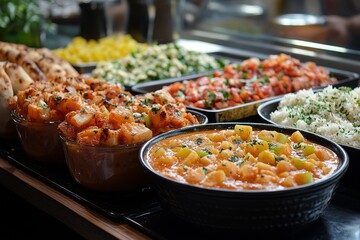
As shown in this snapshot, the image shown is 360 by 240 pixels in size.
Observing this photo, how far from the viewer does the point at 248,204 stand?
1394mm

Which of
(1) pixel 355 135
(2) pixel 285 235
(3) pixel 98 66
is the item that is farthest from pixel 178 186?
(3) pixel 98 66

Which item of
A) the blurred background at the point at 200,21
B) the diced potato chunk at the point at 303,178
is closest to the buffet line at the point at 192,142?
the diced potato chunk at the point at 303,178

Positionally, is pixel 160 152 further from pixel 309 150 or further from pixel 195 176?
pixel 309 150


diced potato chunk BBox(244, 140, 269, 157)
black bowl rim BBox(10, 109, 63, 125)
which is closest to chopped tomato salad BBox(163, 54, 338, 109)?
black bowl rim BBox(10, 109, 63, 125)

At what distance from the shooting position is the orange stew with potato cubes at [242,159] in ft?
4.79

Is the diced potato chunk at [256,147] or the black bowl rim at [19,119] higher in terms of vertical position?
the diced potato chunk at [256,147]

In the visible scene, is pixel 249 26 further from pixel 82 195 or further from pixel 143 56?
pixel 82 195

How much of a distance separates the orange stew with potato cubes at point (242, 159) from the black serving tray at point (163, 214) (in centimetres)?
14

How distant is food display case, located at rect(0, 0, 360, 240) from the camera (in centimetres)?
158

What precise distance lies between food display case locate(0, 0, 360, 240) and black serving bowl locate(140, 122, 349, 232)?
40 millimetres

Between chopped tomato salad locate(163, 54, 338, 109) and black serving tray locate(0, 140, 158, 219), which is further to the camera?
chopped tomato salad locate(163, 54, 338, 109)

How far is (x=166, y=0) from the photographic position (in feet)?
13.1

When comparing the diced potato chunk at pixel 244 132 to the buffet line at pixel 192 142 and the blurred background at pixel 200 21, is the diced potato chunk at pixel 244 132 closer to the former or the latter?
the buffet line at pixel 192 142

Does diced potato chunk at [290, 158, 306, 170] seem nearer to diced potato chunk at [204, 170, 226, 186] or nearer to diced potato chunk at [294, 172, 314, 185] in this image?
diced potato chunk at [294, 172, 314, 185]
